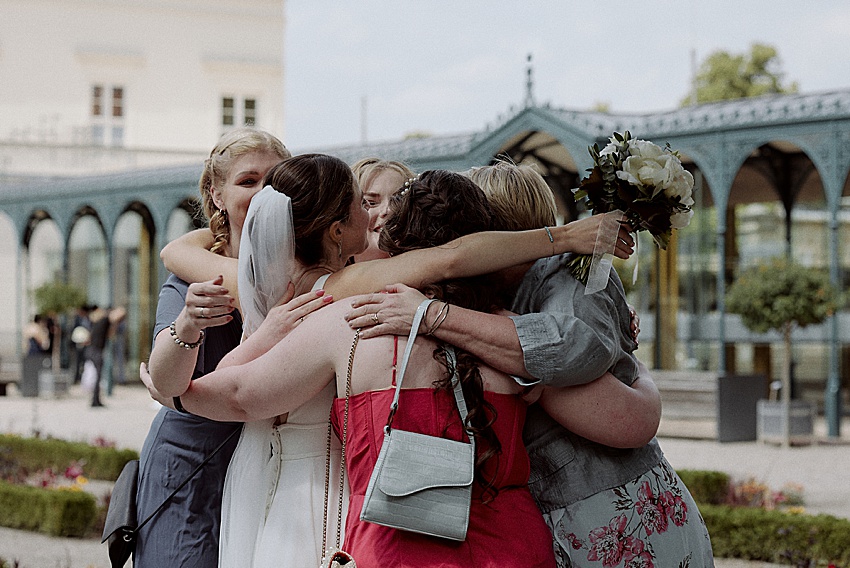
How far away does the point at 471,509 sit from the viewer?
207 centimetres

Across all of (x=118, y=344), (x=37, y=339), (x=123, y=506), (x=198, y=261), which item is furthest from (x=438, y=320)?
(x=118, y=344)

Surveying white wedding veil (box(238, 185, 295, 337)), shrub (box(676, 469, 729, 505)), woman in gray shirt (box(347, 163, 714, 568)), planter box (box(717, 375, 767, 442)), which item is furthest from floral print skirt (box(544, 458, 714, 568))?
planter box (box(717, 375, 767, 442))

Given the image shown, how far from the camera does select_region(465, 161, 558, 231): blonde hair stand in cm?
240

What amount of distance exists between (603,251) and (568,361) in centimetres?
31

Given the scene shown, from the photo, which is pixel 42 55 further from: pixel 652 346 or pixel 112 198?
pixel 652 346

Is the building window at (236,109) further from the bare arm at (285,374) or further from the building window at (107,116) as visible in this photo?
the bare arm at (285,374)

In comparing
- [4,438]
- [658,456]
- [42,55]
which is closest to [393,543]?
[658,456]

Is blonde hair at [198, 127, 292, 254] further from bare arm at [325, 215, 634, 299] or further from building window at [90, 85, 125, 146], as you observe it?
building window at [90, 85, 125, 146]

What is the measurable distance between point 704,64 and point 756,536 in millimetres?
28462

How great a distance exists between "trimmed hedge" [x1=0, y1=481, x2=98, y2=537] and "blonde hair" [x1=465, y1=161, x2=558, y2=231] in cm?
572

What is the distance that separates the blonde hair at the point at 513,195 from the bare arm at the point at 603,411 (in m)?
0.41

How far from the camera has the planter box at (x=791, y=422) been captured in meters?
11.8

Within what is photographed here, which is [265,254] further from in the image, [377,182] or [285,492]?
[377,182]

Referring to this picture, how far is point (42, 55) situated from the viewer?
86.8ft
